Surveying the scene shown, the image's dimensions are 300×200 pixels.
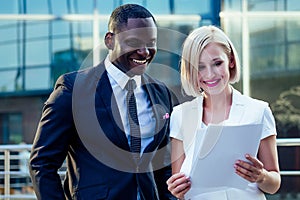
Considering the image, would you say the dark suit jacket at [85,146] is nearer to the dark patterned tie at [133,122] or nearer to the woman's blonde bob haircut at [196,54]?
the dark patterned tie at [133,122]

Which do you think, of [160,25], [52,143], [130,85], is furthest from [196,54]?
[160,25]

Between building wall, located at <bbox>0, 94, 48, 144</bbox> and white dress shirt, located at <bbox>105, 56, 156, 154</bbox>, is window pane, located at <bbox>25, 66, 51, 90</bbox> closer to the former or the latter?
building wall, located at <bbox>0, 94, 48, 144</bbox>

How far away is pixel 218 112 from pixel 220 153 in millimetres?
87

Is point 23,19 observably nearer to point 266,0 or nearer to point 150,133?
point 266,0

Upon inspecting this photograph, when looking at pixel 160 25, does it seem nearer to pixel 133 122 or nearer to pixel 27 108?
pixel 27 108

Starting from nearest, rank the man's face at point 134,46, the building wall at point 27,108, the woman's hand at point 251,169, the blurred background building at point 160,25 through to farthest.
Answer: the woman's hand at point 251,169
the man's face at point 134,46
the blurred background building at point 160,25
the building wall at point 27,108

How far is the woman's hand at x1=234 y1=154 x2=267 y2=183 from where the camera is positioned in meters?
0.76

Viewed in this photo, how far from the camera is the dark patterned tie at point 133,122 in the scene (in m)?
0.86

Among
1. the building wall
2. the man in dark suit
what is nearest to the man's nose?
the man in dark suit

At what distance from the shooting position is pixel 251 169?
76 cm

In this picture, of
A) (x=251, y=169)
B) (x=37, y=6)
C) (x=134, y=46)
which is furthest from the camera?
(x=37, y=6)

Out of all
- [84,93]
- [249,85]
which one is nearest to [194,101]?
[84,93]

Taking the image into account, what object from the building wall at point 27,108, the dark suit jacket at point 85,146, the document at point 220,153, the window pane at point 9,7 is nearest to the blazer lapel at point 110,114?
the dark suit jacket at point 85,146

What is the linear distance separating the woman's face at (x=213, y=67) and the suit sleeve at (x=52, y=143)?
0.21 metres
